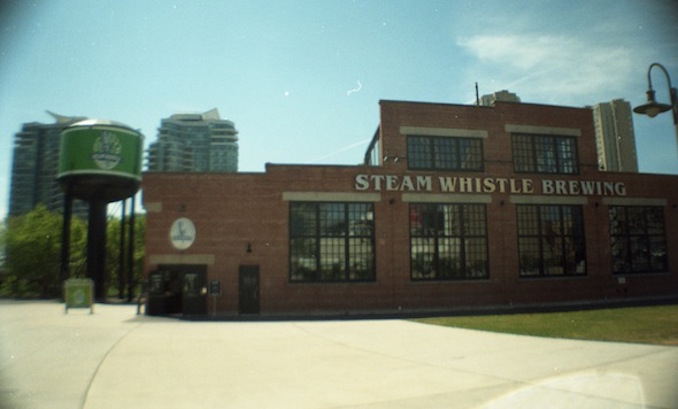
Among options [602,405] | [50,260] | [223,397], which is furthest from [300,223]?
[50,260]

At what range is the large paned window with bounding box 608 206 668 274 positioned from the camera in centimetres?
2583

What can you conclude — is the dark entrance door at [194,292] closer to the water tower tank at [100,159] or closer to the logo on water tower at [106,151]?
the water tower tank at [100,159]

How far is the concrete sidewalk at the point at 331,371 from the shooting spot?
22.3 feet

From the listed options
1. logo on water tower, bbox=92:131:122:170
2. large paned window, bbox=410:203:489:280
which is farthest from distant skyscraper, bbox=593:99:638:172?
logo on water tower, bbox=92:131:122:170

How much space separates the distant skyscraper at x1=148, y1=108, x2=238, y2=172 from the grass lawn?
130m

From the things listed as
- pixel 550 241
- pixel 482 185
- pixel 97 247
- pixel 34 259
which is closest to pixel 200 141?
pixel 34 259

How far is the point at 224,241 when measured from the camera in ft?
69.5

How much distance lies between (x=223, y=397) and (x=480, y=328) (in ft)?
33.1

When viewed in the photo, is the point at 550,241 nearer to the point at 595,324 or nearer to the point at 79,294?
the point at 595,324

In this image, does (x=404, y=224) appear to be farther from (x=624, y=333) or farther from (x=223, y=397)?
(x=223, y=397)

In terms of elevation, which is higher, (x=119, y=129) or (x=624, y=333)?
(x=119, y=129)

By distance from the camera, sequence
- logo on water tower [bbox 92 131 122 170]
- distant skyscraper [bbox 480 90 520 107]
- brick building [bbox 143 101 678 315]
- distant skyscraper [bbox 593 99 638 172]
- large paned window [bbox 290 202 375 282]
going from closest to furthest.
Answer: brick building [bbox 143 101 678 315]
large paned window [bbox 290 202 375 282]
logo on water tower [bbox 92 131 122 170]
distant skyscraper [bbox 480 90 520 107]
distant skyscraper [bbox 593 99 638 172]

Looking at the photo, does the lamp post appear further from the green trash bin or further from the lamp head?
the green trash bin

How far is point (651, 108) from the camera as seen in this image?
415 inches
